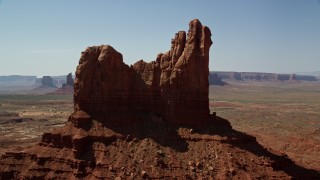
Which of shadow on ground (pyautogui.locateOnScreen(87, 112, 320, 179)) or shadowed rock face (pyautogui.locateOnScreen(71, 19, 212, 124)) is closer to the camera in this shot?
shadow on ground (pyautogui.locateOnScreen(87, 112, 320, 179))

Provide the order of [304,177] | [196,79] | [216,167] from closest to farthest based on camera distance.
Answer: [216,167]
[304,177]
[196,79]

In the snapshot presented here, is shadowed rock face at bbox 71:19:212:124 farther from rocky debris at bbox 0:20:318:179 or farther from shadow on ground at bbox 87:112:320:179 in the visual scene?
shadow on ground at bbox 87:112:320:179

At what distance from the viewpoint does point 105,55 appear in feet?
158

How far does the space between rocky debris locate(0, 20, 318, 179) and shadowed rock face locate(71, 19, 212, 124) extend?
0.11m

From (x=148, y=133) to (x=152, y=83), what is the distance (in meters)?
6.46

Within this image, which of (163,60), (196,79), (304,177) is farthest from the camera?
(163,60)

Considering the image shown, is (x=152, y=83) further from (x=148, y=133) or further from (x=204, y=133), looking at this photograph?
(x=204, y=133)

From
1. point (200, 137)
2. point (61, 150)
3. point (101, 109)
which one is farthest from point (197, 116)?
point (61, 150)

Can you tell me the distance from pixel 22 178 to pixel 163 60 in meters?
20.7

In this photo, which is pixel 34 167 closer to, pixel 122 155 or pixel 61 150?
pixel 61 150

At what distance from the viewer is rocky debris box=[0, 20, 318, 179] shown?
132 feet

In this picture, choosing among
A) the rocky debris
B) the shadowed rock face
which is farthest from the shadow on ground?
the shadowed rock face

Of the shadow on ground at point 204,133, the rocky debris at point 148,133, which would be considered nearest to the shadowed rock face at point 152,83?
the rocky debris at point 148,133

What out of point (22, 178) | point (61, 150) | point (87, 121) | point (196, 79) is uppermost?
point (196, 79)
